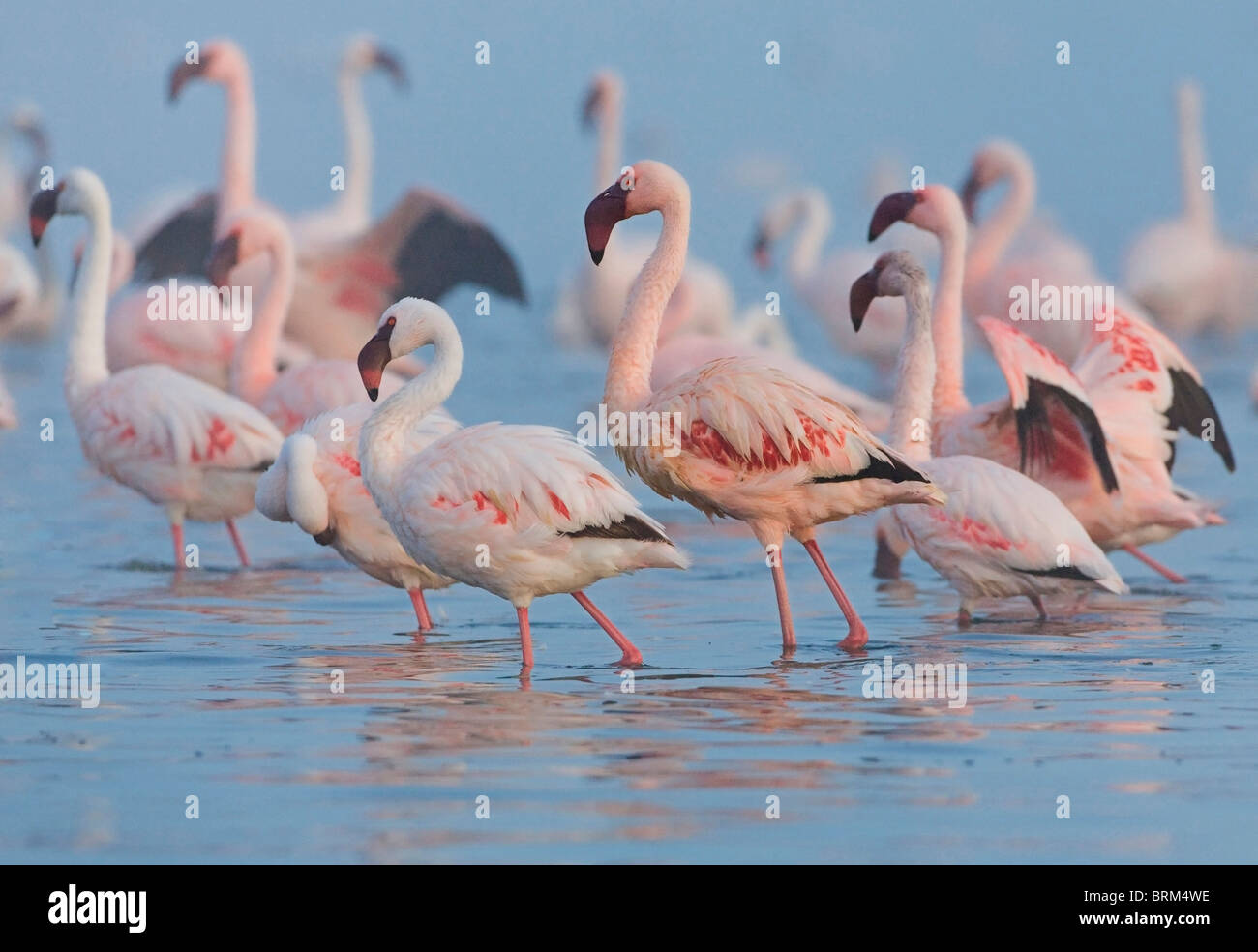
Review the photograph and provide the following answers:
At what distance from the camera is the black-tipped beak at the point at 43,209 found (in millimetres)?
11039

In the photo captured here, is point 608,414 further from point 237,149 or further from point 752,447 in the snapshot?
point 237,149

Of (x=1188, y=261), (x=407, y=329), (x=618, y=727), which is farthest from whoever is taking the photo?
(x=1188, y=261)

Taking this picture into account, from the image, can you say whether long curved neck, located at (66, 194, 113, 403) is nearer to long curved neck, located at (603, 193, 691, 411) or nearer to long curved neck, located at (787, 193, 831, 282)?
long curved neck, located at (603, 193, 691, 411)

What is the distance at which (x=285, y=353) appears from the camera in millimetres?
12758

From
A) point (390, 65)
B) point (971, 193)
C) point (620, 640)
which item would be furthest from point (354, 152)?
point (620, 640)

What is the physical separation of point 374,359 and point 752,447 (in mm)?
1283

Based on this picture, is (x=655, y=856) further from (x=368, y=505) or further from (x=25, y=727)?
(x=368, y=505)

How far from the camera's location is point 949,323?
9.70 meters

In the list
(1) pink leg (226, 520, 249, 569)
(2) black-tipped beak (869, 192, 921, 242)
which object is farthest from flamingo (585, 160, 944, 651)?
(1) pink leg (226, 520, 249, 569)

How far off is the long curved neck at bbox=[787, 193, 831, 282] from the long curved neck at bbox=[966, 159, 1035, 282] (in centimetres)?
778

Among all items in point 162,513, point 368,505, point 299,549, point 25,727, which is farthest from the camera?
point 162,513

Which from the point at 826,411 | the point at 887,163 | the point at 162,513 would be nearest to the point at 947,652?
the point at 826,411

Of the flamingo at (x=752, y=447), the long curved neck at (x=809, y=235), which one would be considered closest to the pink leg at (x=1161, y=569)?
the flamingo at (x=752, y=447)

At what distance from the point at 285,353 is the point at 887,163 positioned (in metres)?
18.1
